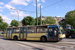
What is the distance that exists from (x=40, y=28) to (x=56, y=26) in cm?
233

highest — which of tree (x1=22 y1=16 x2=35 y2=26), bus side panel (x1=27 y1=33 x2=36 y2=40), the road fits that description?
tree (x1=22 y1=16 x2=35 y2=26)

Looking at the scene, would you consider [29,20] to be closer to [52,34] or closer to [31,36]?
[31,36]

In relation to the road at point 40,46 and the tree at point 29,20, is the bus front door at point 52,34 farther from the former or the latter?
the tree at point 29,20

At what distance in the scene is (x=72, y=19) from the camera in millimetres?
36719

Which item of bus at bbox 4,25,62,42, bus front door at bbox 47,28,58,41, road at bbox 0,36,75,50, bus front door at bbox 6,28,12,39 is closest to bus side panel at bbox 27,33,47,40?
bus at bbox 4,25,62,42

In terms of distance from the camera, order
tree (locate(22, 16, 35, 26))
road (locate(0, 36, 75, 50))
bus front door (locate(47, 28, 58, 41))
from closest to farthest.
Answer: road (locate(0, 36, 75, 50)) < bus front door (locate(47, 28, 58, 41)) < tree (locate(22, 16, 35, 26))

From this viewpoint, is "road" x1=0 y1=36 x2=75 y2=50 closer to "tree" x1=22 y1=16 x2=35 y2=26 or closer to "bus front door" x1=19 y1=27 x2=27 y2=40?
"bus front door" x1=19 y1=27 x2=27 y2=40

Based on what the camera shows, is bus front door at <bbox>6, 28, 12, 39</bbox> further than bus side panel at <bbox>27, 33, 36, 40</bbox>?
Yes

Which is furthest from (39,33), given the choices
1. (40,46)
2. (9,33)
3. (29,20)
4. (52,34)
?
(29,20)

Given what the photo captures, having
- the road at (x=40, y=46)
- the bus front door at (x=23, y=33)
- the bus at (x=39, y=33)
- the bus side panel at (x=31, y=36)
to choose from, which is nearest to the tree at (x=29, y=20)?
the bus at (x=39, y=33)

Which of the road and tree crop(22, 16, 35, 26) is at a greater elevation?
tree crop(22, 16, 35, 26)

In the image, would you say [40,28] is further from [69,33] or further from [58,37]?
[69,33]

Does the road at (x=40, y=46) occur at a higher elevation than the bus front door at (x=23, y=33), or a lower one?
lower

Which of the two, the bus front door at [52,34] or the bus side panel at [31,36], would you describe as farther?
the bus side panel at [31,36]
